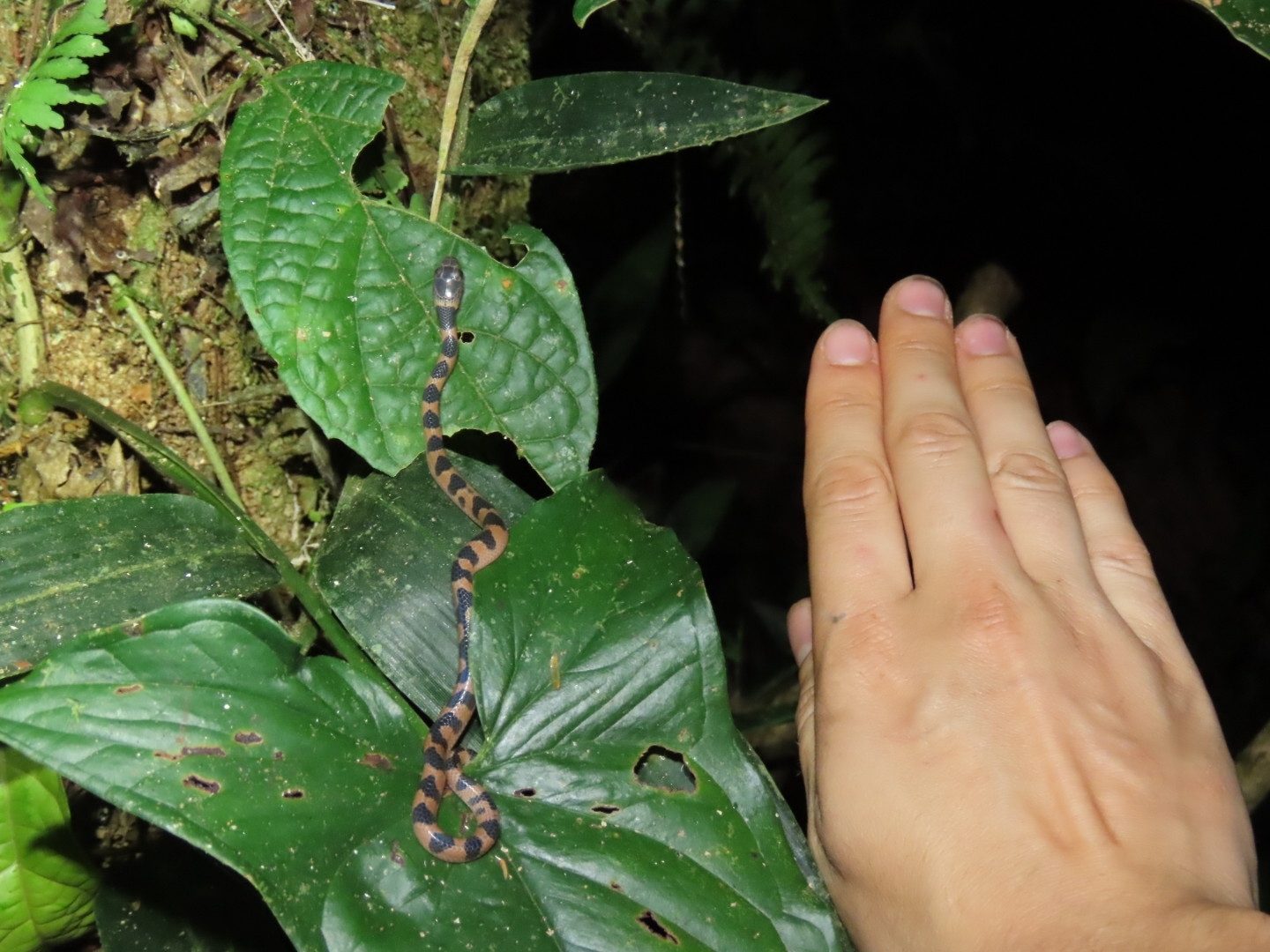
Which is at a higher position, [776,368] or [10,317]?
[10,317]

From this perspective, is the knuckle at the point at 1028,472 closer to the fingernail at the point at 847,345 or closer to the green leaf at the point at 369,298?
the fingernail at the point at 847,345

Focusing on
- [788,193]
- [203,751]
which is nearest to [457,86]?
[203,751]

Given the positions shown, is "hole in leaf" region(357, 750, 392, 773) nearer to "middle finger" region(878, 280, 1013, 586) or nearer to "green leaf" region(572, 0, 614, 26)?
"middle finger" region(878, 280, 1013, 586)

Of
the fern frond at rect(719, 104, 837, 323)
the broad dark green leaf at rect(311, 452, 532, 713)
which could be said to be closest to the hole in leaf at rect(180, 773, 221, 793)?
the broad dark green leaf at rect(311, 452, 532, 713)

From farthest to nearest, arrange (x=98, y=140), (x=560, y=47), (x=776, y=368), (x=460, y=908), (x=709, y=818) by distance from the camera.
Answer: (x=776, y=368) → (x=560, y=47) → (x=98, y=140) → (x=709, y=818) → (x=460, y=908)

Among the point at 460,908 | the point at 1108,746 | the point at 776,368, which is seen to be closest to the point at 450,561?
the point at 460,908

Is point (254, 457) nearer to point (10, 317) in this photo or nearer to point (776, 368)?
point (10, 317)
